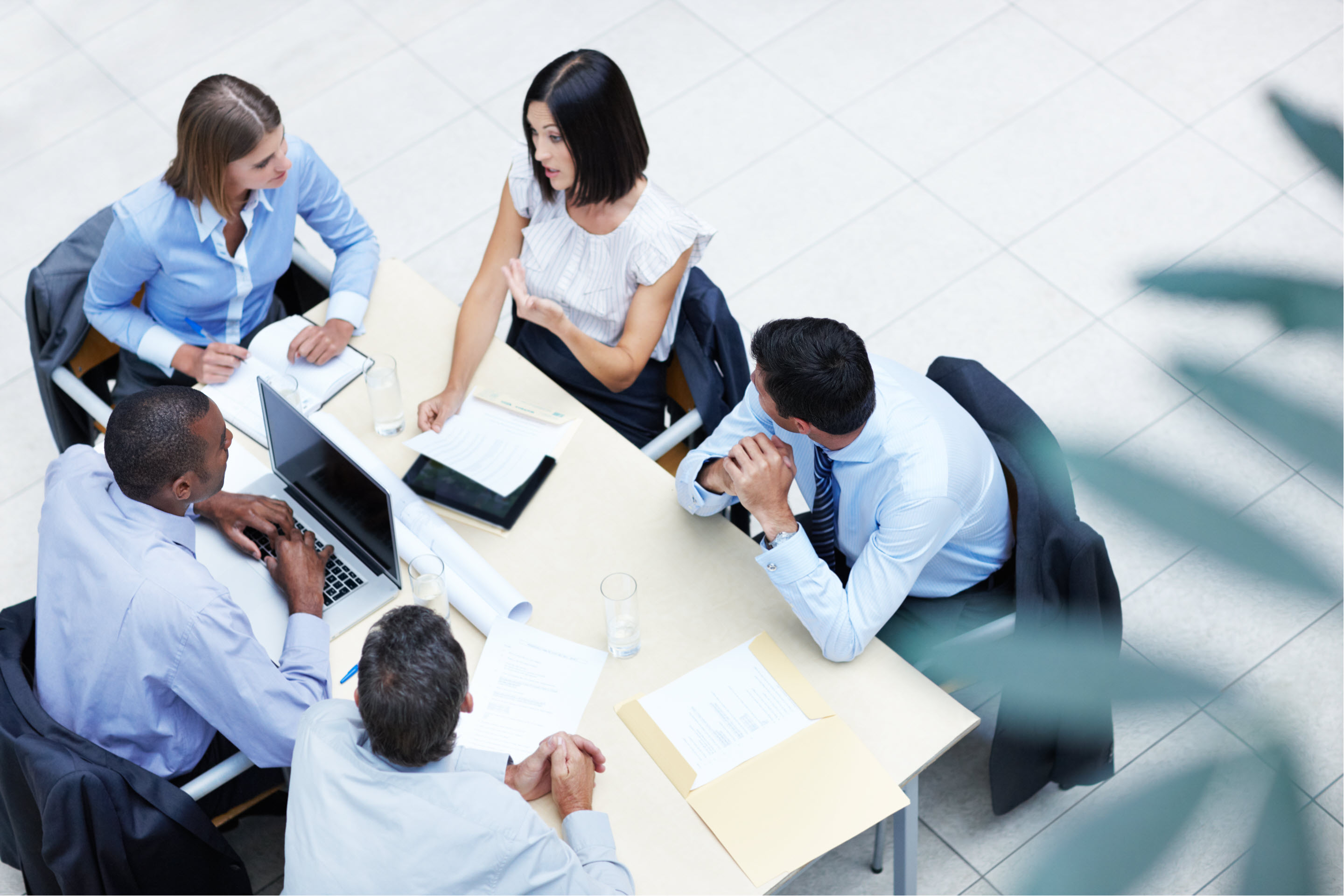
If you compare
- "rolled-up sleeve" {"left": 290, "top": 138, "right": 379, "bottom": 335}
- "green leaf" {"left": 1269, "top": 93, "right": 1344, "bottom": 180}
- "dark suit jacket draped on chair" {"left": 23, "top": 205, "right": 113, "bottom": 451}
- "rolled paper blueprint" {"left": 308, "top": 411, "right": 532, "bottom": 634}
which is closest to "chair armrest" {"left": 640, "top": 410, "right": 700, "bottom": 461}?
"rolled paper blueprint" {"left": 308, "top": 411, "right": 532, "bottom": 634}

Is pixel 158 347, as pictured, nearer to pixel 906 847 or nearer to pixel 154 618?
pixel 154 618

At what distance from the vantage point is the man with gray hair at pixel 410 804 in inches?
63.5

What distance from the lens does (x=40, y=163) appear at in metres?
4.08

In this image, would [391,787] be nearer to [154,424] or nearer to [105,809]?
[105,809]

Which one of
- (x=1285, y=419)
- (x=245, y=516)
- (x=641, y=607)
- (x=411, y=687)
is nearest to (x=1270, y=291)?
(x=1285, y=419)

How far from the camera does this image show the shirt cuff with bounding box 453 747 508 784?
182 cm

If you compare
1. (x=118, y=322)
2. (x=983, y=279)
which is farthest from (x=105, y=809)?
(x=983, y=279)

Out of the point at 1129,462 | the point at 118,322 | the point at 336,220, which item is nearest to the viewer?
the point at 1129,462

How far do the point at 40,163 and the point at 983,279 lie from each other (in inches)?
123

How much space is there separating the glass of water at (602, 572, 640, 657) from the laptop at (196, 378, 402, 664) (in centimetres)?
39

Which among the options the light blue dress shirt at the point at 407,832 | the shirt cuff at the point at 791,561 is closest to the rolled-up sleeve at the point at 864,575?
the shirt cuff at the point at 791,561

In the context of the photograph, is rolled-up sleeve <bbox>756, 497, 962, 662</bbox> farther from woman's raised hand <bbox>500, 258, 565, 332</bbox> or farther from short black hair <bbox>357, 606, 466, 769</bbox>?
woman's raised hand <bbox>500, 258, 565, 332</bbox>

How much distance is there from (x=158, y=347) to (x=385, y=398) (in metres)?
0.60

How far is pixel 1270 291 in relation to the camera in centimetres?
46
